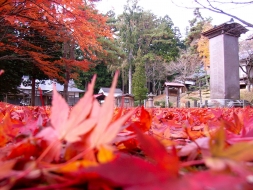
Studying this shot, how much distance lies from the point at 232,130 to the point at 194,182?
24cm

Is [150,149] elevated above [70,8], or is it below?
below

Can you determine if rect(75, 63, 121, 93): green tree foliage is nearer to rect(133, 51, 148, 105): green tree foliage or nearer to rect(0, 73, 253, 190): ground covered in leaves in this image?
rect(133, 51, 148, 105): green tree foliage

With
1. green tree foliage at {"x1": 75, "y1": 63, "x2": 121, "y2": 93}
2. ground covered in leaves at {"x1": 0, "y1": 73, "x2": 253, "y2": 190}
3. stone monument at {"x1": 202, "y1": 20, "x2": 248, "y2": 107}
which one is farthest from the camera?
green tree foliage at {"x1": 75, "y1": 63, "x2": 121, "y2": 93}

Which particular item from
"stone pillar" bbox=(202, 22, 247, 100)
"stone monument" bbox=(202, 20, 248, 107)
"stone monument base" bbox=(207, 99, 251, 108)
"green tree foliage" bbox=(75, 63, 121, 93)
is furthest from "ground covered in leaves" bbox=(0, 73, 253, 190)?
"green tree foliage" bbox=(75, 63, 121, 93)

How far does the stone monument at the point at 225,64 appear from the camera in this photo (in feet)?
21.6

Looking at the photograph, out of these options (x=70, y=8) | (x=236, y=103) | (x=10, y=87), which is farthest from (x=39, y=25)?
Answer: (x=236, y=103)

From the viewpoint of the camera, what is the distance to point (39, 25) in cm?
618

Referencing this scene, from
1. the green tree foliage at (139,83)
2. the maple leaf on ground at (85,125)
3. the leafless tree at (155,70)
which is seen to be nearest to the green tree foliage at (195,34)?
the leafless tree at (155,70)

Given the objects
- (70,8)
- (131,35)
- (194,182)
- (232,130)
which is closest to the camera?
(194,182)

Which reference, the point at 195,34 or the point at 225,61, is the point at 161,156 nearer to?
the point at 225,61

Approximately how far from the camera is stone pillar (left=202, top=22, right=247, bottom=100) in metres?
6.60

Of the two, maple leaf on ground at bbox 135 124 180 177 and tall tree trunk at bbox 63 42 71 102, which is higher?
tall tree trunk at bbox 63 42 71 102

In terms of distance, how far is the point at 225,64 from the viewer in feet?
21.7

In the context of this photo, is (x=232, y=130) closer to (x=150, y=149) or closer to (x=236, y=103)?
(x=150, y=149)
